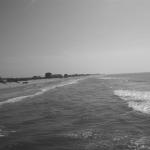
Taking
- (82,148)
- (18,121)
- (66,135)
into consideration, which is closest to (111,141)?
(82,148)

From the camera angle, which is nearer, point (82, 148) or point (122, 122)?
point (82, 148)

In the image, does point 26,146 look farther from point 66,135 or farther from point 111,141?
point 111,141

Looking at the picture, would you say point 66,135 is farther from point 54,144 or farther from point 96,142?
point 96,142

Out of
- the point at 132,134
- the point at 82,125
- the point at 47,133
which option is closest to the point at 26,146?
the point at 47,133

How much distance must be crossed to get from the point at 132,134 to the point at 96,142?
6.83ft

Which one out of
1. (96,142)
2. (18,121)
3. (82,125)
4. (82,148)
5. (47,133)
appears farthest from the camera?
(18,121)

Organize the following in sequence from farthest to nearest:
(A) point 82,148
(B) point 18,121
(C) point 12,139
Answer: (B) point 18,121 → (C) point 12,139 → (A) point 82,148

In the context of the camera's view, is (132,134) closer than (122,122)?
Yes

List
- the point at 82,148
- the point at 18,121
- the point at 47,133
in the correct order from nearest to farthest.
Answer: the point at 82,148, the point at 47,133, the point at 18,121

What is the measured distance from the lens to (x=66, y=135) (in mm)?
7074

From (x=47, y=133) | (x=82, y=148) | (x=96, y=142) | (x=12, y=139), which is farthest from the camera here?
(x=47, y=133)

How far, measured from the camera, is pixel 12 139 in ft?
21.9

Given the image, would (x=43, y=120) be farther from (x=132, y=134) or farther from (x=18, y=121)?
(x=132, y=134)

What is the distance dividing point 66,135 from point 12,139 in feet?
8.40
